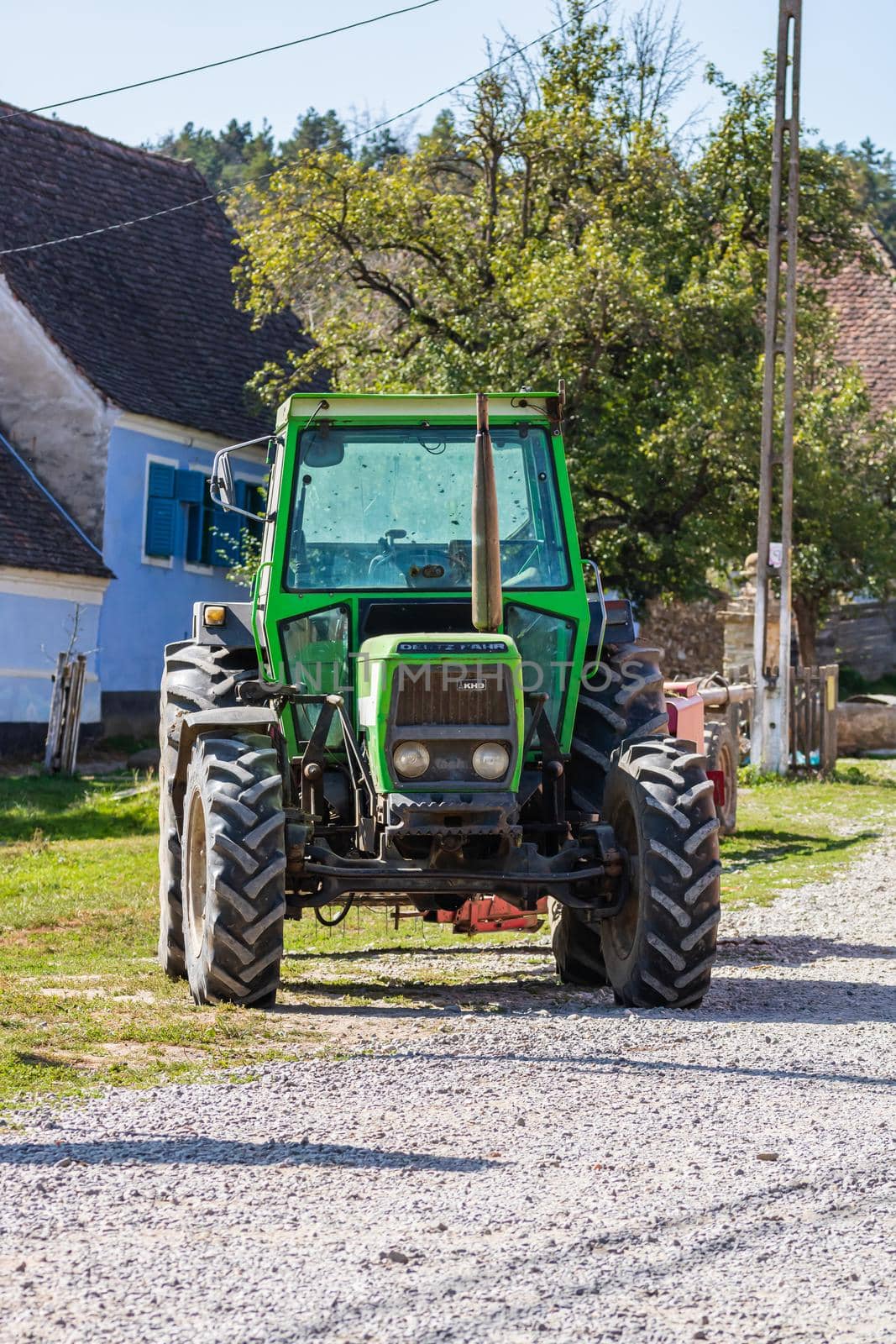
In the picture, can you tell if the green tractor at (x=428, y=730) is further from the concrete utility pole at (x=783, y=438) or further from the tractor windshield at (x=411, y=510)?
the concrete utility pole at (x=783, y=438)

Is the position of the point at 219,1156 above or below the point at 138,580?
below

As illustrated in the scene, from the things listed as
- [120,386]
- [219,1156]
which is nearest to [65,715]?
[120,386]

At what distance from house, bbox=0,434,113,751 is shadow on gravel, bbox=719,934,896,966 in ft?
49.7

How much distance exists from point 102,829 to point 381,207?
10.1 metres

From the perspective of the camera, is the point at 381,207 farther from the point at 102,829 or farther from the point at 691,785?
the point at 691,785

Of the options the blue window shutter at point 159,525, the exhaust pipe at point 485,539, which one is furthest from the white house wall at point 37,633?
the exhaust pipe at point 485,539

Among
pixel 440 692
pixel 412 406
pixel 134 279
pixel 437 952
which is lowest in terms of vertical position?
pixel 437 952

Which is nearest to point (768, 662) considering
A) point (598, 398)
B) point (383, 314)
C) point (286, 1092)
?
point (598, 398)

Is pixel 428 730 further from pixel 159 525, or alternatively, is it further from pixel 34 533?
pixel 159 525

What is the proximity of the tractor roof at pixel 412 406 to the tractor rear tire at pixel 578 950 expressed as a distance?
2.36m

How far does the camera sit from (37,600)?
25.2 metres

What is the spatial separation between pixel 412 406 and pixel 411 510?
0.55 metres

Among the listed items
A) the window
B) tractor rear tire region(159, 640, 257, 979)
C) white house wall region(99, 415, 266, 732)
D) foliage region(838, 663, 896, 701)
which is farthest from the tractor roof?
foliage region(838, 663, 896, 701)

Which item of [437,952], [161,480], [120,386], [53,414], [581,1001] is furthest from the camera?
[161,480]
